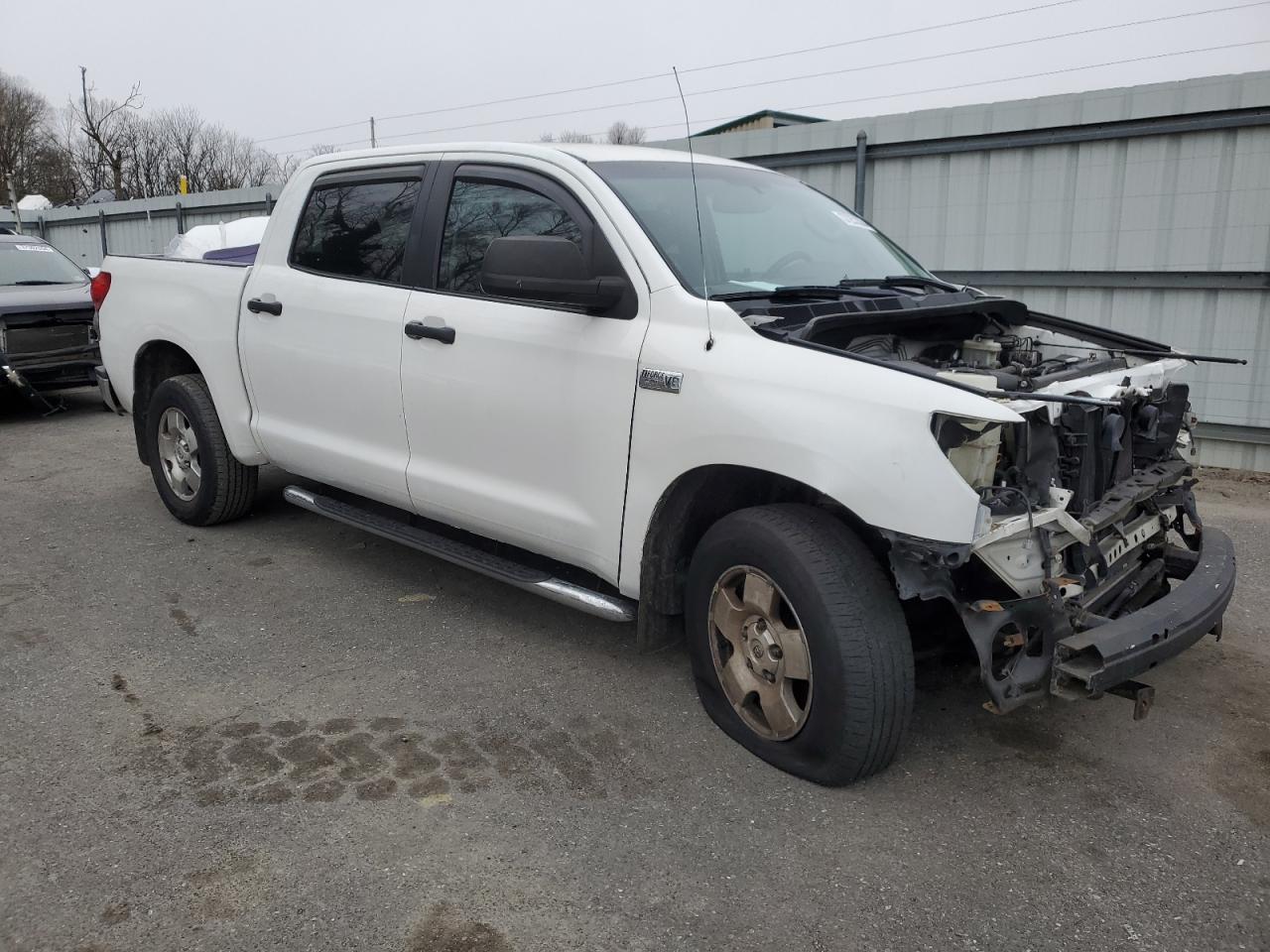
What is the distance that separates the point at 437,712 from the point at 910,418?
198 cm

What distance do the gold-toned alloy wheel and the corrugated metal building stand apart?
604 centimetres

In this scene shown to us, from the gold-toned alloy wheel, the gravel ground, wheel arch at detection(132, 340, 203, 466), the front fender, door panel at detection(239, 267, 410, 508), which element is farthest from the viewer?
wheel arch at detection(132, 340, 203, 466)

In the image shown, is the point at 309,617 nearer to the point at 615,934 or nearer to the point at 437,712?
the point at 437,712

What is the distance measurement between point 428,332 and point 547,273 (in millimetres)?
853

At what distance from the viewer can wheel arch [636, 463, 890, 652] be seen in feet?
11.1

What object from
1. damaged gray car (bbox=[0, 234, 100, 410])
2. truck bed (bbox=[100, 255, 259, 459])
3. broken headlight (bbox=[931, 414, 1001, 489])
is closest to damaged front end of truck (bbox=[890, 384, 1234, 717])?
broken headlight (bbox=[931, 414, 1001, 489])

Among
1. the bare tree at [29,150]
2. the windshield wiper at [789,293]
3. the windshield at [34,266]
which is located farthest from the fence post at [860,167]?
the bare tree at [29,150]

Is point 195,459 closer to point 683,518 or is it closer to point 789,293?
point 683,518

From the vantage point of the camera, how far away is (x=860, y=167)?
911 cm

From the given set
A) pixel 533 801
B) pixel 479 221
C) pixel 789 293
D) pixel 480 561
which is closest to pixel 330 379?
pixel 479 221

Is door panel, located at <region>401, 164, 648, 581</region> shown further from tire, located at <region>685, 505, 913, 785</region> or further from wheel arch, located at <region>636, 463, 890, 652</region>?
tire, located at <region>685, 505, 913, 785</region>

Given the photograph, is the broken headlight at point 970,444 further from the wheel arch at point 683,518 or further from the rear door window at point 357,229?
the rear door window at point 357,229

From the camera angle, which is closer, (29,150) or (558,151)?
(558,151)

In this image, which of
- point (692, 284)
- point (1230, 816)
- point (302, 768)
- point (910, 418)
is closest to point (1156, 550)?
point (1230, 816)
